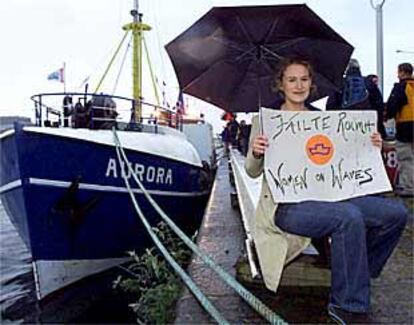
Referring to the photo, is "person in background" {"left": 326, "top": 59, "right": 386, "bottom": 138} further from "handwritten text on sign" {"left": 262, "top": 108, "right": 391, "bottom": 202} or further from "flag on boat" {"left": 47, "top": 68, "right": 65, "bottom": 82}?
"flag on boat" {"left": 47, "top": 68, "right": 65, "bottom": 82}

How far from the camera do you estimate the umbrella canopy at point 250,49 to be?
578 cm

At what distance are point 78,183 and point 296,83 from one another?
502cm

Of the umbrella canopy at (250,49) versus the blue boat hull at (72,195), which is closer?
the umbrella canopy at (250,49)

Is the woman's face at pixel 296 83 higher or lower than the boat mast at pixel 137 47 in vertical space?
lower

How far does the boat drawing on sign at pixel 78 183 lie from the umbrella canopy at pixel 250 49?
7.32ft

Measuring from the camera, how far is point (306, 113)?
3396 millimetres

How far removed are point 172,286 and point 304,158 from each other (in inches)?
68.5

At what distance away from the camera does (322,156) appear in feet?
11.2

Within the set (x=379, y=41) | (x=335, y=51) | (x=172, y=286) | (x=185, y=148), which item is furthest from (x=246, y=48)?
(x=379, y=41)

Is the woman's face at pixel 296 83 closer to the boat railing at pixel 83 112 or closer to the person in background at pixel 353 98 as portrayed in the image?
the person in background at pixel 353 98

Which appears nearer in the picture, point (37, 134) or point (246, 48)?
point (246, 48)

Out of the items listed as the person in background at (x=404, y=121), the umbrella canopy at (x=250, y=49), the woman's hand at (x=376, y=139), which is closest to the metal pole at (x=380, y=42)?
the person in background at (x=404, y=121)

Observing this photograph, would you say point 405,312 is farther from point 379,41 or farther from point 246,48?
point 379,41

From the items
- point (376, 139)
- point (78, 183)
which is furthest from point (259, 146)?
point (78, 183)
